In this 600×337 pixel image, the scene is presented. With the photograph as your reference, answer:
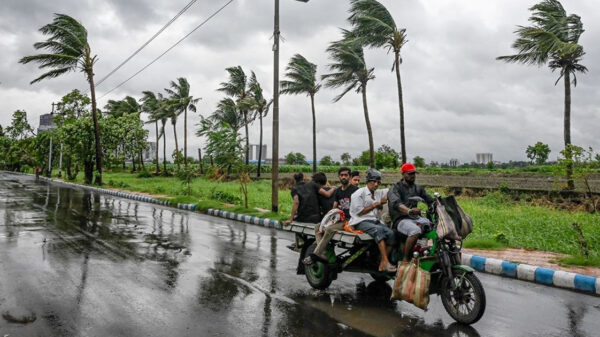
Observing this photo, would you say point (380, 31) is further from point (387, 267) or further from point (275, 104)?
point (387, 267)

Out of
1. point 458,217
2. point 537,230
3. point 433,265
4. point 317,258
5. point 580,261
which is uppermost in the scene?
point 458,217

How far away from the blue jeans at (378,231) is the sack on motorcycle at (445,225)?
2.38 feet

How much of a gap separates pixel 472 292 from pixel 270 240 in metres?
6.44

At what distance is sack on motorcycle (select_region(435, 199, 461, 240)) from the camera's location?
457 cm

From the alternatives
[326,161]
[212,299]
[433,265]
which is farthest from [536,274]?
[326,161]

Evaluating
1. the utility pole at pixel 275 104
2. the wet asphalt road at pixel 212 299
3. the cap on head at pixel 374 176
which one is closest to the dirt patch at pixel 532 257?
the wet asphalt road at pixel 212 299

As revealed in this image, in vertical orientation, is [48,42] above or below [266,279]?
above

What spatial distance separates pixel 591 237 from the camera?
31.8 ft

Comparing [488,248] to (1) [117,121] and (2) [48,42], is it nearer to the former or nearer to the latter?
(2) [48,42]

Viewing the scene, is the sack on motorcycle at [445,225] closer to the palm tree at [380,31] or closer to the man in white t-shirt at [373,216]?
the man in white t-shirt at [373,216]

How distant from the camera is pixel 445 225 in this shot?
459 cm

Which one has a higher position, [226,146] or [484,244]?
[226,146]

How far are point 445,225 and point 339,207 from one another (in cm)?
233

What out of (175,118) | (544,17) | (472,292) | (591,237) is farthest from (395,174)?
(175,118)
